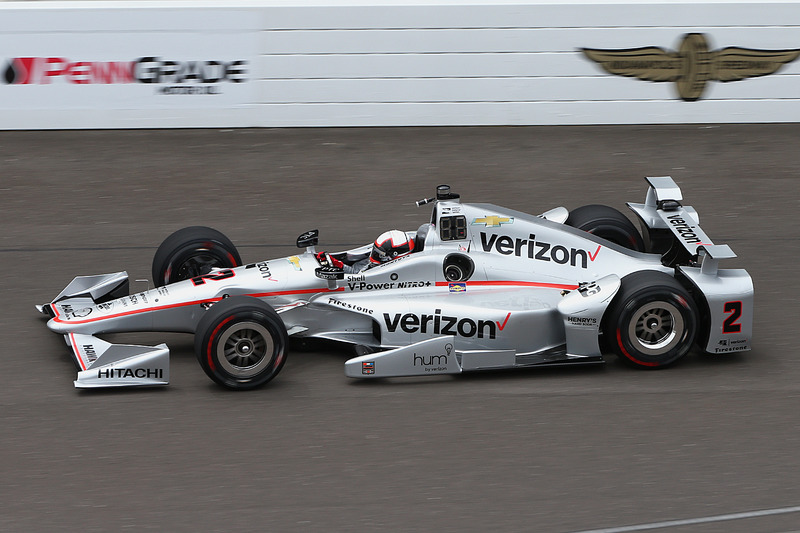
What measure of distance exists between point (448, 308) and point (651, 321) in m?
1.37

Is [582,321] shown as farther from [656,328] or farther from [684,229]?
[684,229]

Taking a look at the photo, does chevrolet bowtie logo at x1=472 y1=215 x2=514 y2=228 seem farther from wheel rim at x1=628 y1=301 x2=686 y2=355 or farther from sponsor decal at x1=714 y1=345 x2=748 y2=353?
sponsor decal at x1=714 y1=345 x2=748 y2=353

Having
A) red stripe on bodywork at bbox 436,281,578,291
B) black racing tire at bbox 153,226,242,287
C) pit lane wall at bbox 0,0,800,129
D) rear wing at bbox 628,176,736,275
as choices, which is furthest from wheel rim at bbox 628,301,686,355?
pit lane wall at bbox 0,0,800,129

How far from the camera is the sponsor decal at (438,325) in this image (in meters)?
7.43

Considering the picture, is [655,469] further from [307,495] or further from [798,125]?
[798,125]

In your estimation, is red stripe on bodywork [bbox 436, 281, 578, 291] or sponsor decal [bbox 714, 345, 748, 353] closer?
sponsor decal [bbox 714, 345, 748, 353]

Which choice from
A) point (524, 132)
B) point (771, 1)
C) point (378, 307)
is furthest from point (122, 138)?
point (771, 1)

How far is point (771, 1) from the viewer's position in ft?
43.6

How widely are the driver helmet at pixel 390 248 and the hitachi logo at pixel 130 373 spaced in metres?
1.74

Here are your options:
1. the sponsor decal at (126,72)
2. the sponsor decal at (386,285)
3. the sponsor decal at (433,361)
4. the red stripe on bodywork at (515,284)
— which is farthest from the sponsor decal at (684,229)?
the sponsor decal at (126,72)

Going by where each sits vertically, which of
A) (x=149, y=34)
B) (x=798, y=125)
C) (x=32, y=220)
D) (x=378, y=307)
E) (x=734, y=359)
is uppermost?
(x=149, y=34)

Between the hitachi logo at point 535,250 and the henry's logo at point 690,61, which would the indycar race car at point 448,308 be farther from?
the henry's logo at point 690,61

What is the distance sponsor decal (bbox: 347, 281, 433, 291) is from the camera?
771cm

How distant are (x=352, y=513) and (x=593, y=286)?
2568 millimetres
